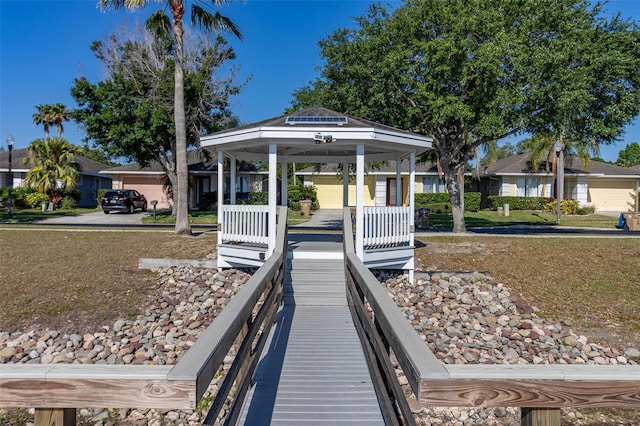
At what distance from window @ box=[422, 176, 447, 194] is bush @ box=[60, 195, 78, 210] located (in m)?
26.0

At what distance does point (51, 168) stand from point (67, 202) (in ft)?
8.42

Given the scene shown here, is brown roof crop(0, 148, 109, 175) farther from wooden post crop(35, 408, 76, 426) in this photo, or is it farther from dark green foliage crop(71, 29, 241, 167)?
wooden post crop(35, 408, 76, 426)

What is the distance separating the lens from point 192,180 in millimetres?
31031

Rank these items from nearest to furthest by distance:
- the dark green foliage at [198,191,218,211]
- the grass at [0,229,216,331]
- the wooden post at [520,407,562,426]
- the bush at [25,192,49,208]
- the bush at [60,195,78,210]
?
the wooden post at [520,407,562,426]
the grass at [0,229,216,331]
the bush at [25,192,49,208]
the dark green foliage at [198,191,218,211]
the bush at [60,195,78,210]

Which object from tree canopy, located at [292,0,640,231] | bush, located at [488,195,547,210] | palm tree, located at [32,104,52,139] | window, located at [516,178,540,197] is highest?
palm tree, located at [32,104,52,139]

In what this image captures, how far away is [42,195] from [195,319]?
2692 cm

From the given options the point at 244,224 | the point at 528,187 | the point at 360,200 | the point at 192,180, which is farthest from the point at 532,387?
the point at 528,187

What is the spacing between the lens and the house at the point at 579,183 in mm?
31562

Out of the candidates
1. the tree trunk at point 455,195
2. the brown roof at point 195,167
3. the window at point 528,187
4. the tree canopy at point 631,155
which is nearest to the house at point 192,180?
the brown roof at point 195,167

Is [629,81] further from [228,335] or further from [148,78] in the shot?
[148,78]

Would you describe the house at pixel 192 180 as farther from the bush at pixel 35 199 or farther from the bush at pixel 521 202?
the bush at pixel 521 202

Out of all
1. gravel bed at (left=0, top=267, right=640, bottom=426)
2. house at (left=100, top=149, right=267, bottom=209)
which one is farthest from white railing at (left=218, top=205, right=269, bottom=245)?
house at (left=100, top=149, right=267, bottom=209)

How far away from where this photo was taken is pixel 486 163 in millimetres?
36812

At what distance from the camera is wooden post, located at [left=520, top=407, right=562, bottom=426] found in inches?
75.5
